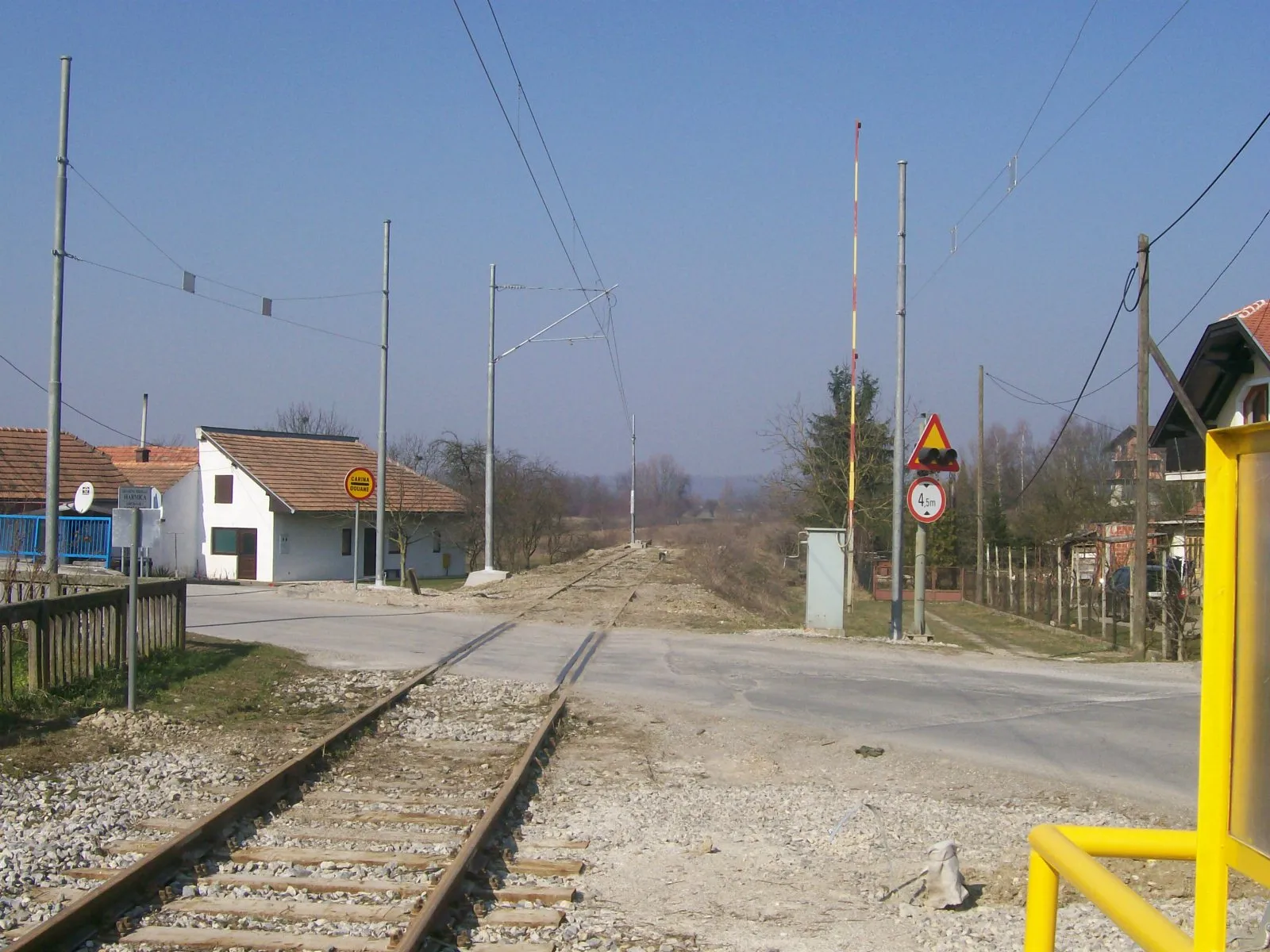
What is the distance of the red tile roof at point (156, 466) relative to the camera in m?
47.0

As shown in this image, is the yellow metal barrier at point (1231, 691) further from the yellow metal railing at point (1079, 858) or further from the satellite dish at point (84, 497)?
the satellite dish at point (84, 497)

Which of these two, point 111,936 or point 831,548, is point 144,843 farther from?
point 831,548

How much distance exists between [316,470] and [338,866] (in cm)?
4248

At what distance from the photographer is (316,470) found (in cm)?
4734

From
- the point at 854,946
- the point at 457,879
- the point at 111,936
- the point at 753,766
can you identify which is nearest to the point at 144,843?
the point at 111,936

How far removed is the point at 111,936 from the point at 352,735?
4803mm

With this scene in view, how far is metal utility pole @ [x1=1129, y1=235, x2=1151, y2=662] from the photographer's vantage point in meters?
19.4

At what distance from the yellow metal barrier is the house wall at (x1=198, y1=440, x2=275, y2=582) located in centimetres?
4393

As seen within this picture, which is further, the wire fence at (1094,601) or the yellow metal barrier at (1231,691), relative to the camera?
the wire fence at (1094,601)

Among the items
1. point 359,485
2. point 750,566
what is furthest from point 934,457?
point 750,566

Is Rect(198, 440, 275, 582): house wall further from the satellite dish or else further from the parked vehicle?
the parked vehicle

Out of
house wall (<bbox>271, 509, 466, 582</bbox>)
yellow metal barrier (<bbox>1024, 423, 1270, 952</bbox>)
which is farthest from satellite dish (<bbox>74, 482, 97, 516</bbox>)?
house wall (<bbox>271, 509, 466, 582</bbox>)

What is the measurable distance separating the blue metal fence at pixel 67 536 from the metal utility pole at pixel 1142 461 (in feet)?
84.1

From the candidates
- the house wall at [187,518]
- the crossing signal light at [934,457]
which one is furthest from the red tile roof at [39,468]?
the crossing signal light at [934,457]
